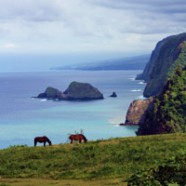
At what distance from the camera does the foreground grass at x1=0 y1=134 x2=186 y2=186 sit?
2803 cm

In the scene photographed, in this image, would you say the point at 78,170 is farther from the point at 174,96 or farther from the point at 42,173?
the point at 174,96

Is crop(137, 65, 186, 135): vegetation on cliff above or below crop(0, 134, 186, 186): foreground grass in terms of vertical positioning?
below

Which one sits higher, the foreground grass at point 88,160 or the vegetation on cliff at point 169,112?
the foreground grass at point 88,160

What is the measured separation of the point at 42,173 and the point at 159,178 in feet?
45.3

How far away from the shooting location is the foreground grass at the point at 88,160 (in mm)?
28031

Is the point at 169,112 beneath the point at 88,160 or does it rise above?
beneath

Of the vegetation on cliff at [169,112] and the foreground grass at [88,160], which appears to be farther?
the vegetation on cliff at [169,112]

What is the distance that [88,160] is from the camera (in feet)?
107

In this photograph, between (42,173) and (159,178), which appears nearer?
(159,178)

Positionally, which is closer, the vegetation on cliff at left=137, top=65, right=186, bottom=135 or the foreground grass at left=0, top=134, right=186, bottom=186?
the foreground grass at left=0, top=134, right=186, bottom=186

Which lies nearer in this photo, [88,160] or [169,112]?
[88,160]

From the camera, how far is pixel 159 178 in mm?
18219

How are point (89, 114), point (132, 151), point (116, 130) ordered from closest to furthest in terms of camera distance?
1. point (132, 151)
2. point (116, 130)
3. point (89, 114)

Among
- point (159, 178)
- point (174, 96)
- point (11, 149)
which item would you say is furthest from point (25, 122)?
point (159, 178)
